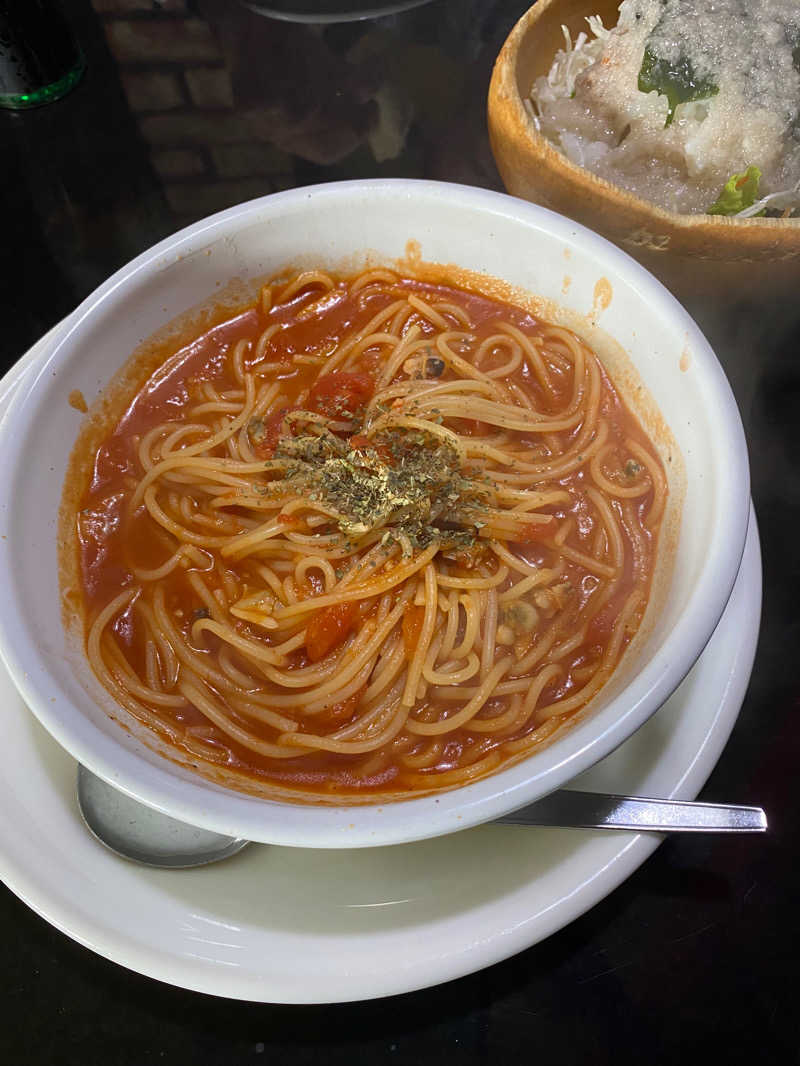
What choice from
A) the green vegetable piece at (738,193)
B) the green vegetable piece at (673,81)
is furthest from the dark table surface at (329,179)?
the green vegetable piece at (673,81)

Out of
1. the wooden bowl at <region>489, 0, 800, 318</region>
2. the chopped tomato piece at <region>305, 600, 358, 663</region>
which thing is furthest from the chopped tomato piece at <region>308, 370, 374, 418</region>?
the wooden bowl at <region>489, 0, 800, 318</region>

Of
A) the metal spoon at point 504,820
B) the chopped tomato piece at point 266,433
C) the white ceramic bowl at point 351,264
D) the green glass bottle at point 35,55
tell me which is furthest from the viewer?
the green glass bottle at point 35,55

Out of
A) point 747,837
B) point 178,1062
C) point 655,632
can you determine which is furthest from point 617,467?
point 178,1062

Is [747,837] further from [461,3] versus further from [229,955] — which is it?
[461,3]

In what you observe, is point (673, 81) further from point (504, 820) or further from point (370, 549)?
point (504, 820)

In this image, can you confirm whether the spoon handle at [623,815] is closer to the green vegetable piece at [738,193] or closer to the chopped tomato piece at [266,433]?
the chopped tomato piece at [266,433]

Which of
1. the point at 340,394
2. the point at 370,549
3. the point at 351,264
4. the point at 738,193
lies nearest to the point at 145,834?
the point at 370,549
